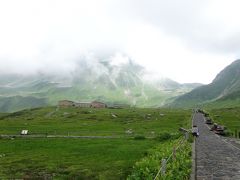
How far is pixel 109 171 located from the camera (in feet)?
139

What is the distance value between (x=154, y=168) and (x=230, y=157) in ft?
54.2

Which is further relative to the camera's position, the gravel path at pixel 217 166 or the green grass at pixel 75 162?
the green grass at pixel 75 162

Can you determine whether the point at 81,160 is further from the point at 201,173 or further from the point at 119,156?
the point at 201,173

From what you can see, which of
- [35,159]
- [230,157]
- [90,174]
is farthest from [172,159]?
[35,159]

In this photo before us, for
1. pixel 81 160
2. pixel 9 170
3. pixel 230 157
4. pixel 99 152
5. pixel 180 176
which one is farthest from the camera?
pixel 99 152

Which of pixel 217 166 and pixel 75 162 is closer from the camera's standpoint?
pixel 217 166

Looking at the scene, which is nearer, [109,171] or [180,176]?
[180,176]

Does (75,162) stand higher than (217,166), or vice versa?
(75,162)

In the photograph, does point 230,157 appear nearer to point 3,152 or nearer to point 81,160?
point 81,160

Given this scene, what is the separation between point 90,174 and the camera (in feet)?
134

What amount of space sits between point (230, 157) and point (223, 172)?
12001mm

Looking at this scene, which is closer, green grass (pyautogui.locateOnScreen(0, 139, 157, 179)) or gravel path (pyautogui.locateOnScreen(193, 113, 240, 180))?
gravel path (pyautogui.locateOnScreen(193, 113, 240, 180))

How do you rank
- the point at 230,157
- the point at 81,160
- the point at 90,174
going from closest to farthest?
1. the point at 90,174
2. the point at 230,157
3. the point at 81,160

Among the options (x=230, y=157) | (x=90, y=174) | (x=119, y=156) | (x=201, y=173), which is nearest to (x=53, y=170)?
(x=90, y=174)
